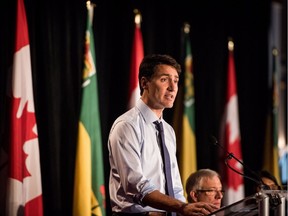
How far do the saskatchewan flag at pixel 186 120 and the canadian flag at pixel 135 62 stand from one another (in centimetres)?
86

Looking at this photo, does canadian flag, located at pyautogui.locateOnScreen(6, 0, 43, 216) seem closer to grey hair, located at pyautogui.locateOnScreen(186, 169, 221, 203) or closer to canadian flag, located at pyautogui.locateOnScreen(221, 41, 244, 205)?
grey hair, located at pyautogui.locateOnScreen(186, 169, 221, 203)

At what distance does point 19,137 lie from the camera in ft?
15.0

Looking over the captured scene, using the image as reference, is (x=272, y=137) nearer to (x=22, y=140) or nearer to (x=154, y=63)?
(x=22, y=140)

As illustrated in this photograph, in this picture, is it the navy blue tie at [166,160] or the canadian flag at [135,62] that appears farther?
the canadian flag at [135,62]

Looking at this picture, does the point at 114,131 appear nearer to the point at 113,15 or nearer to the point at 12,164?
the point at 12,164

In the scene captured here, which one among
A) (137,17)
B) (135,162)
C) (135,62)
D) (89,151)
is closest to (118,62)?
(135,62)

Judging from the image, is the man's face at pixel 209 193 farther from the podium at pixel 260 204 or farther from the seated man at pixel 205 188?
the podium at pixel 260 204

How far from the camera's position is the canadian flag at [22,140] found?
4543 mm

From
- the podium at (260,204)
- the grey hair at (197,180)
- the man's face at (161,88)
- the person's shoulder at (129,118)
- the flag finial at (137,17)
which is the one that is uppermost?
the flag finial at (137,17)

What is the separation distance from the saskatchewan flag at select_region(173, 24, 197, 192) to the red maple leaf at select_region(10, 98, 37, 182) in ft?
7.08

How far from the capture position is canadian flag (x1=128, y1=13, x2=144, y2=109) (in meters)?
5.70

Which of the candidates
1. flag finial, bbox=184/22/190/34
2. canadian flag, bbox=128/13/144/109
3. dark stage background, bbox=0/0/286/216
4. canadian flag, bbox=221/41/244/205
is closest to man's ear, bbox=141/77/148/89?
dark stage background, bbox=0/0/286/216

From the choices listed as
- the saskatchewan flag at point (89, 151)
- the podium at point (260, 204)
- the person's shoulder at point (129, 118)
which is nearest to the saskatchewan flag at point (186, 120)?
the saskatchewan flag at point (89, 151)

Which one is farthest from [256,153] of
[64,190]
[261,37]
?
[64,190]
